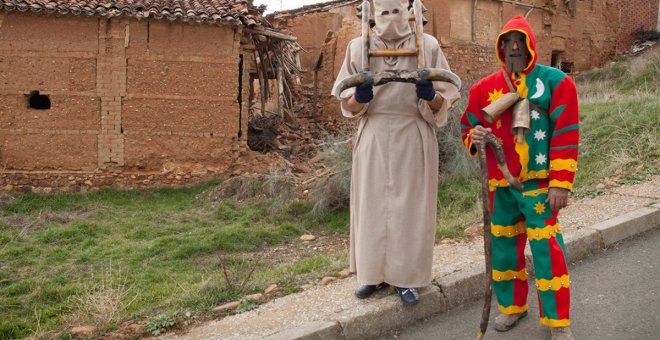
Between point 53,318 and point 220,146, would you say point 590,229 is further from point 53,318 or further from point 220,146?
point 220,146

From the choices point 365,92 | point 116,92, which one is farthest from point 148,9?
point 365,92

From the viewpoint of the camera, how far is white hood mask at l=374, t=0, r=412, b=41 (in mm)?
3275

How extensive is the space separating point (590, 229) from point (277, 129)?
33.0 feet

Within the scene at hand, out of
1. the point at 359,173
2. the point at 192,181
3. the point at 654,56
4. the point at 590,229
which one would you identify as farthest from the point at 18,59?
the point at 654,56

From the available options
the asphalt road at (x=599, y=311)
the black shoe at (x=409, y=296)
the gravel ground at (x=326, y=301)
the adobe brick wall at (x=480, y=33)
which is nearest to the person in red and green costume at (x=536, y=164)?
the asphalt road at (x=599, y=311)

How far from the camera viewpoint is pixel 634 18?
802 inches

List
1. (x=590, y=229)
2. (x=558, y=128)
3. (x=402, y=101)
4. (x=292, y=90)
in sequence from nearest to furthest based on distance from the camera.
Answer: (x=558, y=128) → (x=402, y=101) → (x=590, y=229) → (x=292, y=90)

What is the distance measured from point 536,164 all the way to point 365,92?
3.33 feet

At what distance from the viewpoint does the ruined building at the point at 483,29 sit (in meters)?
15.3

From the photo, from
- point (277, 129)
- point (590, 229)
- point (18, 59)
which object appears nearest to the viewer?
point (590, 229)

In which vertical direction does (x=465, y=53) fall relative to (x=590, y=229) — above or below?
above

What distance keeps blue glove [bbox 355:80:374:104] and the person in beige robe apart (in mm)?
113

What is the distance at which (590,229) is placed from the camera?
4.75 m

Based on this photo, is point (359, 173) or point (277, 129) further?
point (277, 129)
